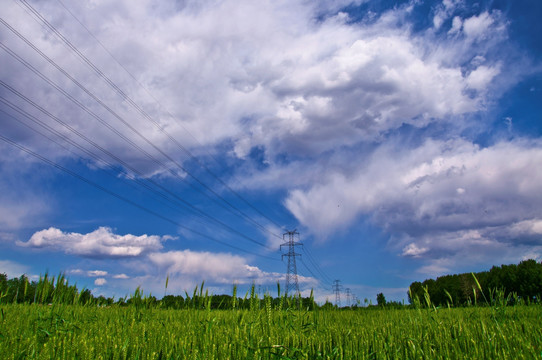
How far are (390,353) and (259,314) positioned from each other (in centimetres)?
207

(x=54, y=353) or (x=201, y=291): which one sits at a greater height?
(x=201, y=291)

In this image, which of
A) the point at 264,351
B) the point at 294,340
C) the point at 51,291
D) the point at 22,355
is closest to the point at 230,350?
the point at 264,351

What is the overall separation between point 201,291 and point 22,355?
2525 mm

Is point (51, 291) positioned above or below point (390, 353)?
above

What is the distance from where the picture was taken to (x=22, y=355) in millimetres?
3361

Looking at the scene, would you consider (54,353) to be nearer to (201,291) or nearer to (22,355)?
(22,355)

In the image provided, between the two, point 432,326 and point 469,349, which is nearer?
point 469,349

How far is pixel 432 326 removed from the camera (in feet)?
15.9

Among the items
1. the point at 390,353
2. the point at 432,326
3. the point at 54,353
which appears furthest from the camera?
the point at 432,326

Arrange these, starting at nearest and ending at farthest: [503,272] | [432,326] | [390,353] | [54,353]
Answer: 1. [54,353]
2. [390,353]
3. [432,326]
4. [503,272]

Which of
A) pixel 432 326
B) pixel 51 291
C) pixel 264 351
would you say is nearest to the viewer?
pixel 264 351

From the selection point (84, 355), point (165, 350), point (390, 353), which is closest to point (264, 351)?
point (165, 350)

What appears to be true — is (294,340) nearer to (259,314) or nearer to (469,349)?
(259,314)

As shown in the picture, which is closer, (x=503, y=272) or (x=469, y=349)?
(x=469, y=349)
